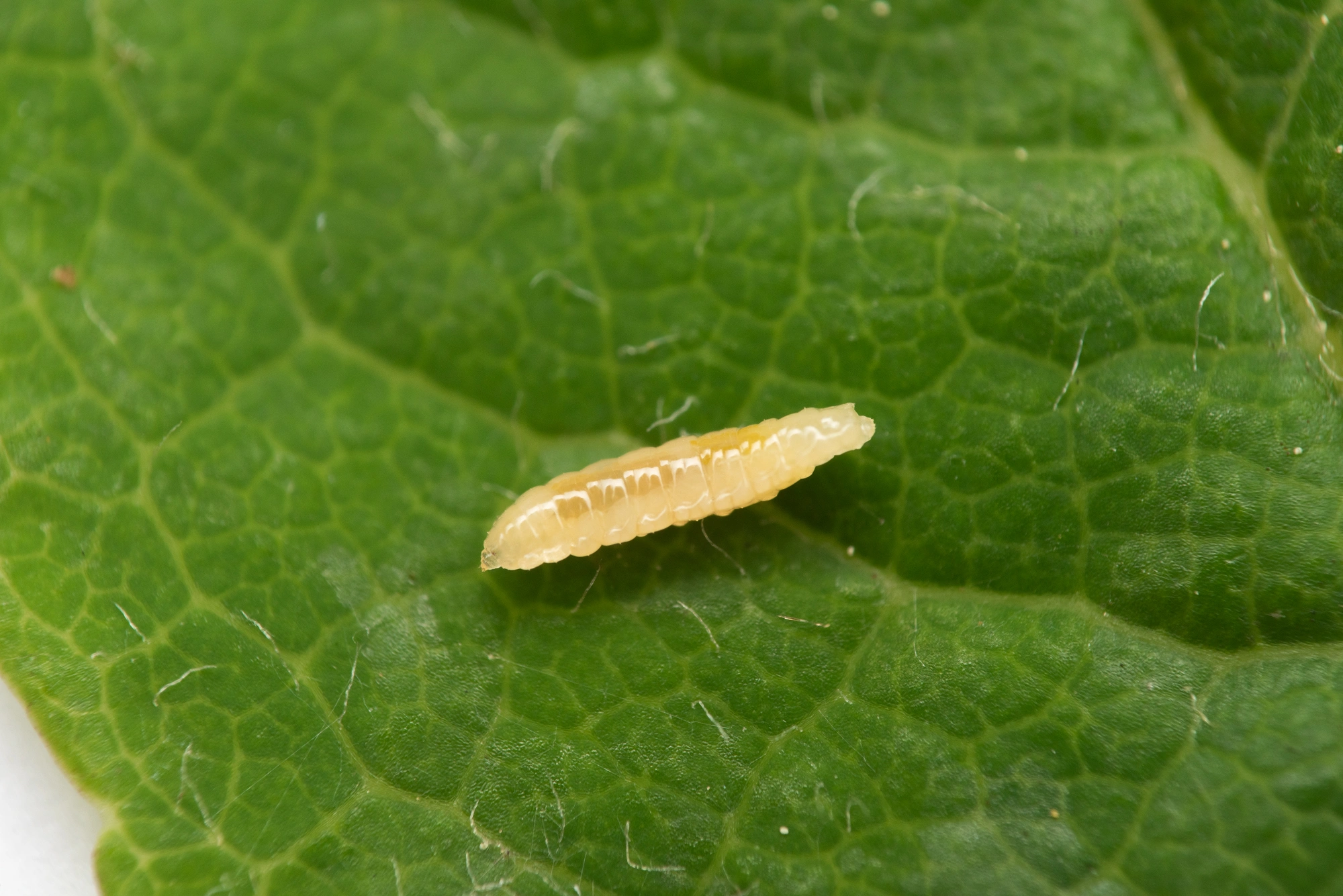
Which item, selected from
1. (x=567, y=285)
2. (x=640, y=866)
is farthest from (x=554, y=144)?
(x=640, y=866)

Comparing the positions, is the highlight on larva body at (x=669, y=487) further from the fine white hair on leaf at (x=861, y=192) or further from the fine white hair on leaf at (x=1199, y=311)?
the fine white hair on leaf at (x=1199, y=311)

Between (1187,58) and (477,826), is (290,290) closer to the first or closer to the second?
(477,826)

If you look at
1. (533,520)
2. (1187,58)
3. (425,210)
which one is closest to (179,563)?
(533,520)

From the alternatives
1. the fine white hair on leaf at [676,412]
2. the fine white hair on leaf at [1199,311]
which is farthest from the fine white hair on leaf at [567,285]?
the fine white hair on leaf at [1199,311]

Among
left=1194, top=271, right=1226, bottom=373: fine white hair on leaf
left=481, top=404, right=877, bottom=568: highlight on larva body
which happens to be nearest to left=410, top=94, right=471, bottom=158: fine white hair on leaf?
left=481, top=404, right=877, bottom=568: highlight on larva body

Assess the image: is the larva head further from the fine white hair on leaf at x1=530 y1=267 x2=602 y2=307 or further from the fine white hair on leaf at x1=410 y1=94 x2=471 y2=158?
the fine white hair on leaf at x1=410 y1=94 x2=471 y2=158

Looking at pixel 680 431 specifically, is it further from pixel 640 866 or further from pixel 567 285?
pixel 640 866
